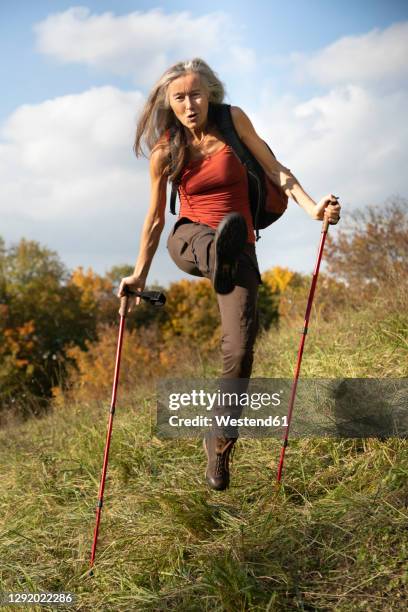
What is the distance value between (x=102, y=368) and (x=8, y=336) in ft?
24.2

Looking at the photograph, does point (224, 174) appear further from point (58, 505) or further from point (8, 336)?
point (8, 336)

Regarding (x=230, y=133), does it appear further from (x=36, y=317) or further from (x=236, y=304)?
(x=36, y=317)

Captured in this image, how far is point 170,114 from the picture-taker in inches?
171

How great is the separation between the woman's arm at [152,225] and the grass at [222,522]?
4.45 feet

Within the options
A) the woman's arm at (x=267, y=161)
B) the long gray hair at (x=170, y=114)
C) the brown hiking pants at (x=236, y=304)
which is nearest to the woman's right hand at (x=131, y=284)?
the brown hiking pants at (x=236, y=304)

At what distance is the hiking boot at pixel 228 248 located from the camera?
3.69 metres

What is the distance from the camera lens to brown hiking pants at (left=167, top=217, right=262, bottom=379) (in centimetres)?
396

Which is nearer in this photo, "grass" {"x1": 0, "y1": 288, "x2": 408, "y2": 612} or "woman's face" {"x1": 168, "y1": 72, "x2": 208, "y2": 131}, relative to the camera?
"grass" {"x1": 0, "y1": 288, "x2": 408, "y2": 612}

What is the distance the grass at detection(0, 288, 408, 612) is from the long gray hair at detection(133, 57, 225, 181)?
2.02m

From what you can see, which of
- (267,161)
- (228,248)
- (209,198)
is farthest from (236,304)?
(267,161)

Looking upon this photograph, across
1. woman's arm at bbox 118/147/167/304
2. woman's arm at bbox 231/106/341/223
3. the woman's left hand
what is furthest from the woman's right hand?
the woman's left hand

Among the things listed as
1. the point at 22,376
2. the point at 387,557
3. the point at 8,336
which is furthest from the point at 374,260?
the point at 8,336

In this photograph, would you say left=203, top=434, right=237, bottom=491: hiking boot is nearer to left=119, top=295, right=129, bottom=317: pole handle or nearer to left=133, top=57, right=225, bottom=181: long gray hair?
left=119, top=295, right=129, bottom=317: pole handle

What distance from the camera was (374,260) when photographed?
459 inches
